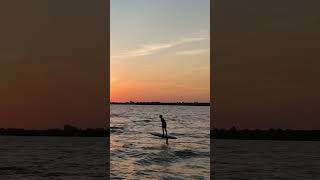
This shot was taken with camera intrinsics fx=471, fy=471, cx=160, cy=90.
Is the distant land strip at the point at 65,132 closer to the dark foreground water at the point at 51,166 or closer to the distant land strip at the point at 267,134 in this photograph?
the distant land strip at the point at 267,134

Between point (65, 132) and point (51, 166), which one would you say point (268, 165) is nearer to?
point (51, 166)

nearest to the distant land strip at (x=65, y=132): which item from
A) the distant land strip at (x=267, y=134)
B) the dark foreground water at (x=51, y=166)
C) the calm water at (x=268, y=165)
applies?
the distant land strip at (x=267, y=134)

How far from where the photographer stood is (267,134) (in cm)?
5416

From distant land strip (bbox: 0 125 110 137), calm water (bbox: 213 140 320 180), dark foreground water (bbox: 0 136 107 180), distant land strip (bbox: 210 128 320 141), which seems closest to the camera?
dark foreground water (bbox: 0 136 107 180)

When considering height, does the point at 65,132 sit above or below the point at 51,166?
below

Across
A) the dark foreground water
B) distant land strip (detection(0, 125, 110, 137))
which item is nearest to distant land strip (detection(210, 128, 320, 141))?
distant land strip (detection(0, 125, 110, 137))

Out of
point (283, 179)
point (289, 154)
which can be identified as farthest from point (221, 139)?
point (283, 179)

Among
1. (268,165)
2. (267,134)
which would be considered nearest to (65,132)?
(267,134)

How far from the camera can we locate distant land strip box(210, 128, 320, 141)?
2042 inches

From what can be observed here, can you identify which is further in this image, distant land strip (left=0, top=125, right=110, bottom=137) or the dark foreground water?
distant land strip (left=0, top=125, right=110, bottom=137)

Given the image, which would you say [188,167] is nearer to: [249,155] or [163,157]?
[163,157]

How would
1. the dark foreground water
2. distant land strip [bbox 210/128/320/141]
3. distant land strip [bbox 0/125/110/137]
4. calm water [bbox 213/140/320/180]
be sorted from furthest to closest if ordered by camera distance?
distant land strip [bbox 0/125/110/137], distant land strip [bbox 210/128/320/141], calm water [bbox 213/140/320/180], the dark foreground water

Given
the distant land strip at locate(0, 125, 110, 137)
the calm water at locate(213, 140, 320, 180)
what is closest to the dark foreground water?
the calm water at locate(213, 140, 320, 180)

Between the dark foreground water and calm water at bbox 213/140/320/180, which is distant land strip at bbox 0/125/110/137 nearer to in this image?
the dark foreground water
